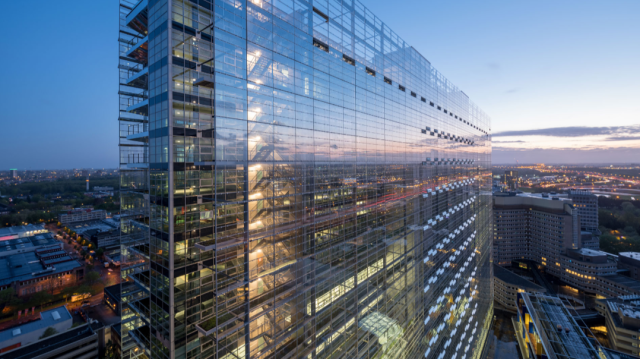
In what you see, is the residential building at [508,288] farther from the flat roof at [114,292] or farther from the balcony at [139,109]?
the flat roof at [114,292]

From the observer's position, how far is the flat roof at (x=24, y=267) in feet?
187

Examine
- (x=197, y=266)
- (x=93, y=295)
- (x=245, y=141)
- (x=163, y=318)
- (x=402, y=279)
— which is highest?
(x=245, y=141)

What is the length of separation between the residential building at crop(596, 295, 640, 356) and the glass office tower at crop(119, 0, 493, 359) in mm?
37414

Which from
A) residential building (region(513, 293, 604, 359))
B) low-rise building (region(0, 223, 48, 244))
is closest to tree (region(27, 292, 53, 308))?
low-rise building (region(0, 223, 48, 244))

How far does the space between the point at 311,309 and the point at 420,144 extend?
21.3 m

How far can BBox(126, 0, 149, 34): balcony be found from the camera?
11773mm

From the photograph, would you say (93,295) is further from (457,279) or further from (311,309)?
(457,279)

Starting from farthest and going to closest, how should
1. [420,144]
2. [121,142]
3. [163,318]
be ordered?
[420,144]
[121,142]
[163,318]

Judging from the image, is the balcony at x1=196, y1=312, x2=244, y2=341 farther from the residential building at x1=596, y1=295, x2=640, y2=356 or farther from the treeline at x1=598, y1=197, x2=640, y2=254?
the treeline at x1=598, y1=197, x2=640, y2=254

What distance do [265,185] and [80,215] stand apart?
135 metres

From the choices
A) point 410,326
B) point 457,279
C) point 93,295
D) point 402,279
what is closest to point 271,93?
point 402,279

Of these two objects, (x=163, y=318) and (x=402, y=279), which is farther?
(x=402, y=279)

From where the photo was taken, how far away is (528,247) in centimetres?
8344

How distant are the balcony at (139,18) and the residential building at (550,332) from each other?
43604 millimetres
